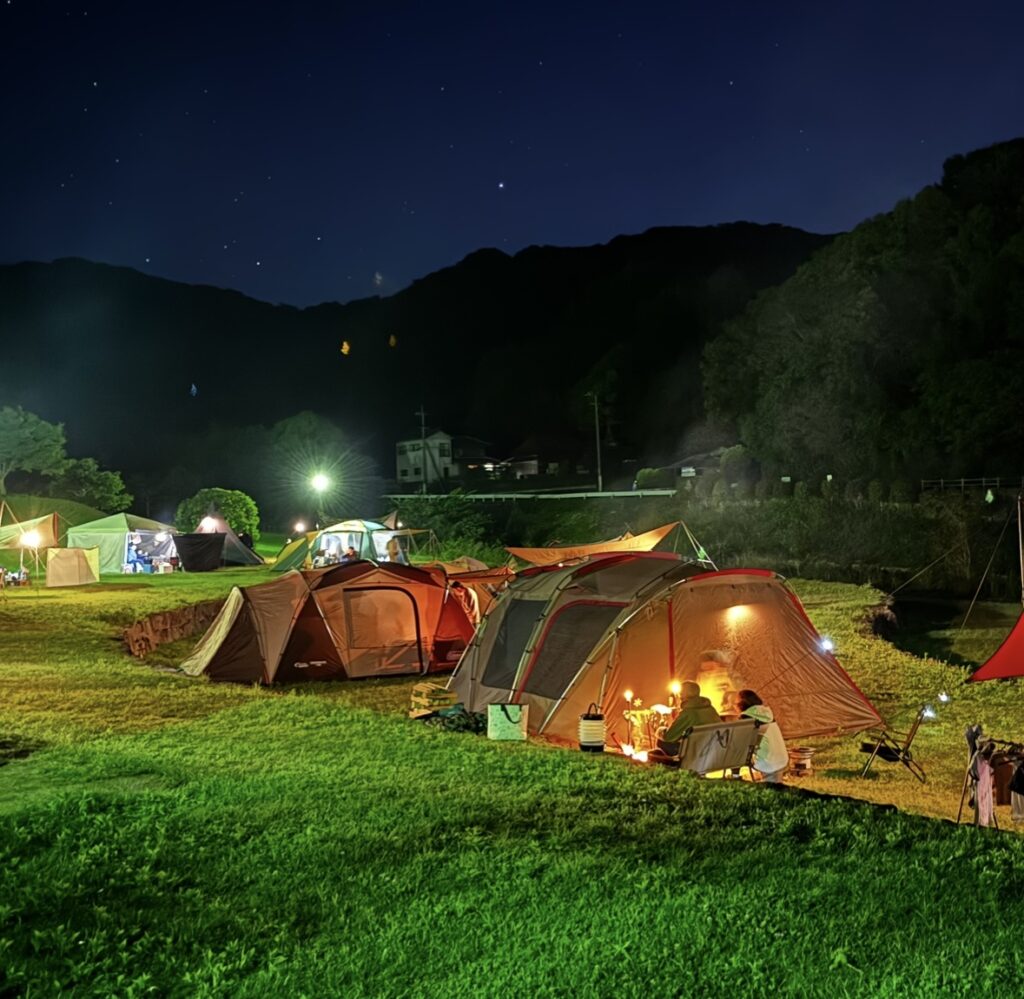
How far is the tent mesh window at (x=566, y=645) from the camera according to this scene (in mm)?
10836

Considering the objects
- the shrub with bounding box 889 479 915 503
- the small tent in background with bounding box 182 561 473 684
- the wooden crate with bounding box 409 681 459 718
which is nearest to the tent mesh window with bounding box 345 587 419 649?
the small tent in background with bounding box 182 561 473 684

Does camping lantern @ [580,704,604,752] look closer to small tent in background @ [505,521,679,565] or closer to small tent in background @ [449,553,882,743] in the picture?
small tent in background @ [449,553,882,743]

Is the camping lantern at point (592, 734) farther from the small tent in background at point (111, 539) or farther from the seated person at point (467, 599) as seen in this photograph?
the small tent in background at point (111, 539)

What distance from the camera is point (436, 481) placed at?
98.1 meters

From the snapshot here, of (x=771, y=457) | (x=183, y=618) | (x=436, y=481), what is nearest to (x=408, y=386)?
(x=436, y=481)

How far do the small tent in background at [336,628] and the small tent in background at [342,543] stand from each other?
16954mm

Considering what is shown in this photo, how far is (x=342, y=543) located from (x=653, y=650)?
24.5m

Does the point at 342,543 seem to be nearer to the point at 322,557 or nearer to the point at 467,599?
the point at 322,557

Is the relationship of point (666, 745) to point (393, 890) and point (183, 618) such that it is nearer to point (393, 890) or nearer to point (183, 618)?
point (393, 890)

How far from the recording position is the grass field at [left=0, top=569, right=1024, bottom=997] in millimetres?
4336

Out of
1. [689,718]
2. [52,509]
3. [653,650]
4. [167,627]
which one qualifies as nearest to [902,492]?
[167,627]

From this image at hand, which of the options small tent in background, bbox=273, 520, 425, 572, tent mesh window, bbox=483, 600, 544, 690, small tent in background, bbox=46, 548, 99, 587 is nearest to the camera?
tent mesh window, bbox=483, 600, 544, 690

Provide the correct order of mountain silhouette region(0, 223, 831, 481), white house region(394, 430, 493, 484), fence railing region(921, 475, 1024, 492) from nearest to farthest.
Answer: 1. fence railing region(921, 475, 1024, 492)
2. white house region(394, 430, 493, 484)
3. mountain silhouette region(0, 223, 831, 481)

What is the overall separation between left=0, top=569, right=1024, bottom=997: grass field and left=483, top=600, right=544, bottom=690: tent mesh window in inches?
86.6
